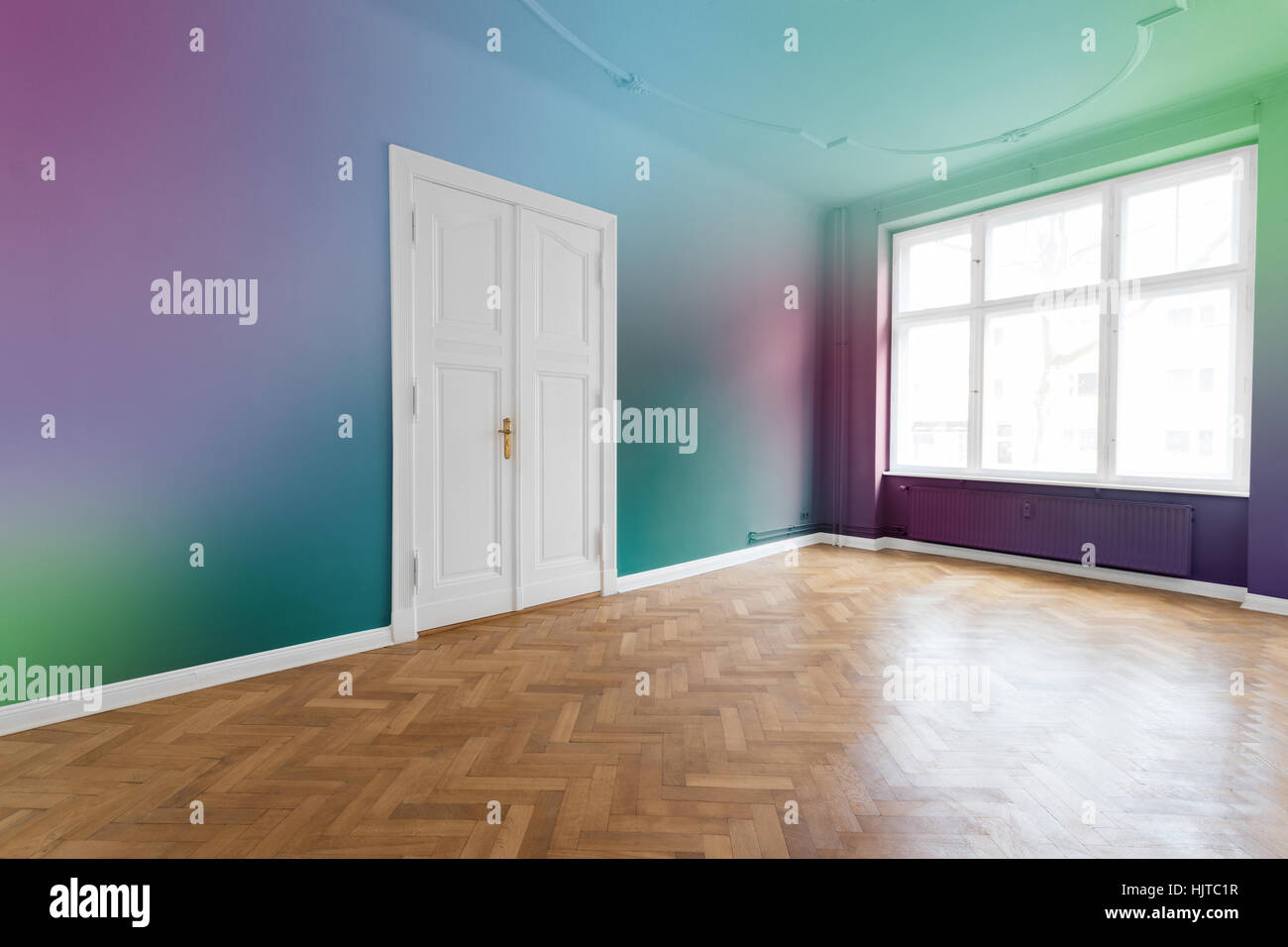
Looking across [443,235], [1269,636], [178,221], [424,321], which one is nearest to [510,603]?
[424,321]

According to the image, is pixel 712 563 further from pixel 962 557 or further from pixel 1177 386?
pixel 1177 386

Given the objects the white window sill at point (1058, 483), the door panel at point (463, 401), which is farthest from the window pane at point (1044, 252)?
the door panel at point (463, 401)

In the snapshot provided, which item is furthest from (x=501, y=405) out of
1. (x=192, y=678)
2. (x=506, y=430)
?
(x=192, y=678)

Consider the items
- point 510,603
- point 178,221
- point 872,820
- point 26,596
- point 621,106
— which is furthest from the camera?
point 621,106

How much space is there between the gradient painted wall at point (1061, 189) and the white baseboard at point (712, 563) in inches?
18.4

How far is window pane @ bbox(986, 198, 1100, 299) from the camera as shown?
491cm

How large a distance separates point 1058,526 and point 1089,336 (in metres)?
1.49

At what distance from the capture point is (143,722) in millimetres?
2387

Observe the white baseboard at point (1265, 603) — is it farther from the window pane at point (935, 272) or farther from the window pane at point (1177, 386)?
the window pane at point (935, 272)

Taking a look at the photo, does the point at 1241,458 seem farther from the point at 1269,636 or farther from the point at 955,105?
the point at 955,105

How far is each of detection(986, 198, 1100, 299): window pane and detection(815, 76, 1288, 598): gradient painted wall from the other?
24 cm

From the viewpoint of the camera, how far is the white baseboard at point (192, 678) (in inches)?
91.9

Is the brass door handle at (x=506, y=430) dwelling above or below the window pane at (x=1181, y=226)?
below

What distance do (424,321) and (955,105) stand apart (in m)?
3.70
